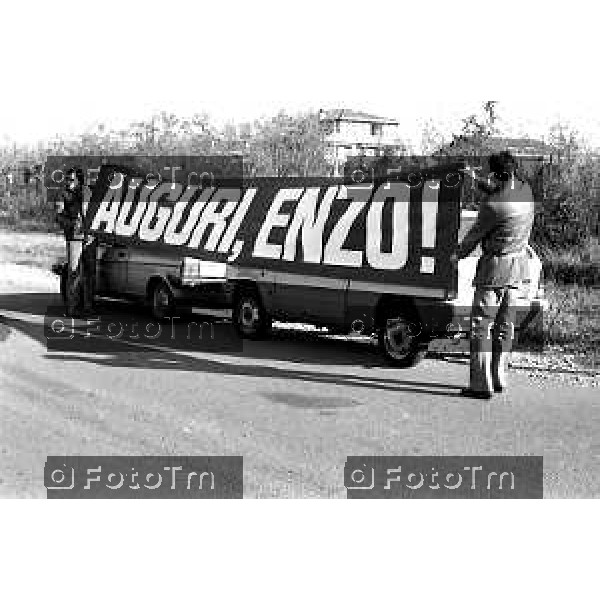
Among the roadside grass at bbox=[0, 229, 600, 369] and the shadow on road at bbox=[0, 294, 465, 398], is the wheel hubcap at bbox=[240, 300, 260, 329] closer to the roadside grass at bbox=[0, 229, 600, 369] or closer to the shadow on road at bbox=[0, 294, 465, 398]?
the shadow on road at bbox=[0, 294, 465, 398]

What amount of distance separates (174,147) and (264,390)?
22.0m

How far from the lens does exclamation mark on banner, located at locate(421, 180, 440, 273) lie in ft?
34.7

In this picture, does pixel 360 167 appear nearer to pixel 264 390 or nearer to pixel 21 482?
pixel 264 390

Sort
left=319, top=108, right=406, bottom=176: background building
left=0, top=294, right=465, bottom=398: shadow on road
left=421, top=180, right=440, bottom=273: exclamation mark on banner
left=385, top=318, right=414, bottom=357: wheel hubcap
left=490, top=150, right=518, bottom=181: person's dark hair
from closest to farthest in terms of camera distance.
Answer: left=490, top=150, right=518, bottom=181: person's dark hair < left=0, top=294, right=465, bottom=398: shadow on road < left=421, top=180, right=440, bottom=273: exclamation mark on banner < left=385, top=318, right=414, bottom=357: wheel hubcap < left=319, top=108, right=406, bottom=176: background building

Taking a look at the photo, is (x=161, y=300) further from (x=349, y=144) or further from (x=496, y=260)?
(x=349, y=144)

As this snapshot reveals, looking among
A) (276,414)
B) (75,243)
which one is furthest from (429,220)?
(75,243)

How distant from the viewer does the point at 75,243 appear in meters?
15.1

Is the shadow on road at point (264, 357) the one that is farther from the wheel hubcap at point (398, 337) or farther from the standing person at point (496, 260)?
the standing person at point (496, 260)

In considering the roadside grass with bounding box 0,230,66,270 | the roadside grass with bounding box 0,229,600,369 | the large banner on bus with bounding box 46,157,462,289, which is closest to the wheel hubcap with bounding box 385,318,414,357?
the large banner on bus with bounding box 46,157,462,289

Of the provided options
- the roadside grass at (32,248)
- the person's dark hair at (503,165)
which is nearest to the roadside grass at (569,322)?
the roadside grass at (32,248)

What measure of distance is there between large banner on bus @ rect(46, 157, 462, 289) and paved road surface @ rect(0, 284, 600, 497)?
1.26m

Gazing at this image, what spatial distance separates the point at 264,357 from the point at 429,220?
2688mm

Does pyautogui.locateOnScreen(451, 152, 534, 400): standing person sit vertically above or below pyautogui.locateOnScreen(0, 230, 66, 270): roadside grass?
above

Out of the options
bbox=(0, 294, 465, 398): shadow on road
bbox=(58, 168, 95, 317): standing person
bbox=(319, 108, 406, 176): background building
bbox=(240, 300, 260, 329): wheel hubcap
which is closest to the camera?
bbox=(0, 294, 465, 398): shadow on road
